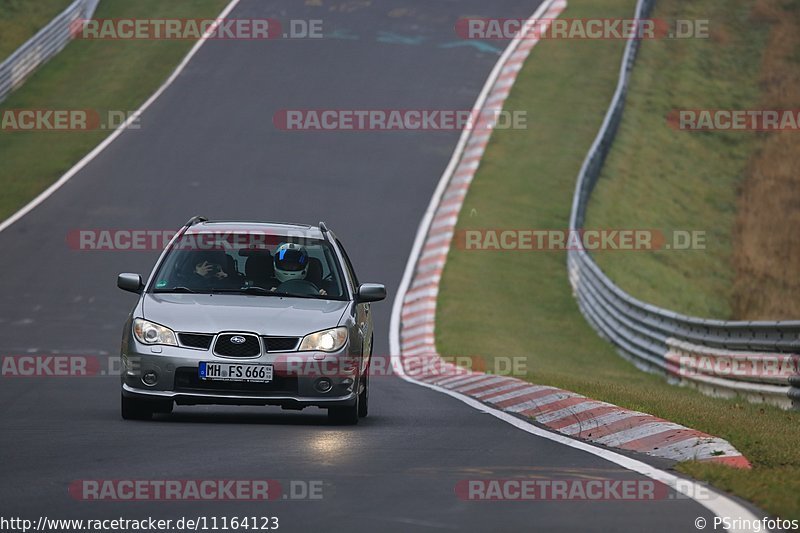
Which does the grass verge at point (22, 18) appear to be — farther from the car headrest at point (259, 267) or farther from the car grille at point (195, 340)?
the car grille at point (195, 340)

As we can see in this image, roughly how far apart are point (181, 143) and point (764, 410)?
1981 cm

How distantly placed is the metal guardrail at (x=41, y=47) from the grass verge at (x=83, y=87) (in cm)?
22

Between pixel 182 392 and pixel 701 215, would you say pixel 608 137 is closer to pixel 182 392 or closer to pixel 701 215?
pixel 701 215

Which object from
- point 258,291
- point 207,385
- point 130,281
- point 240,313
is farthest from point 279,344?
point 130,281

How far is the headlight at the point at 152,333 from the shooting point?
459 inches

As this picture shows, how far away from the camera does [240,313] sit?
11820mm

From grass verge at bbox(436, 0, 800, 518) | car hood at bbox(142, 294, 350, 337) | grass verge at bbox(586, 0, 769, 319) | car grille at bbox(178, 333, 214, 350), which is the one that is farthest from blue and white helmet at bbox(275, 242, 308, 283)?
grass verge at bbox(586, 0, 769, 319)

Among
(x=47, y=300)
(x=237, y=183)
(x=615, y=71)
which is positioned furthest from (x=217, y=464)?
(x=615, y=71)

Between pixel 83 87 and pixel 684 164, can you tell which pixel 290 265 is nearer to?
pixel 684 164

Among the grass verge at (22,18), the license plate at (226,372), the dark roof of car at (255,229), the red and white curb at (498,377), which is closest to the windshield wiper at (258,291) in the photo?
the dark roof of car at (255,229)

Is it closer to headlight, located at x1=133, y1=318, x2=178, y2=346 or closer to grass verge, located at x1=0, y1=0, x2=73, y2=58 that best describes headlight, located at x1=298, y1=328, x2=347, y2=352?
headlight, located at x1=133, y1=318, x2=178, y2=346

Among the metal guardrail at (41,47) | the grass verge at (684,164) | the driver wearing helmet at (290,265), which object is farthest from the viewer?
the metal guardrail at (41,47)

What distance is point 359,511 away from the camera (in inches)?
287

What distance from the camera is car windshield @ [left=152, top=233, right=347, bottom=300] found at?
12.5 m
